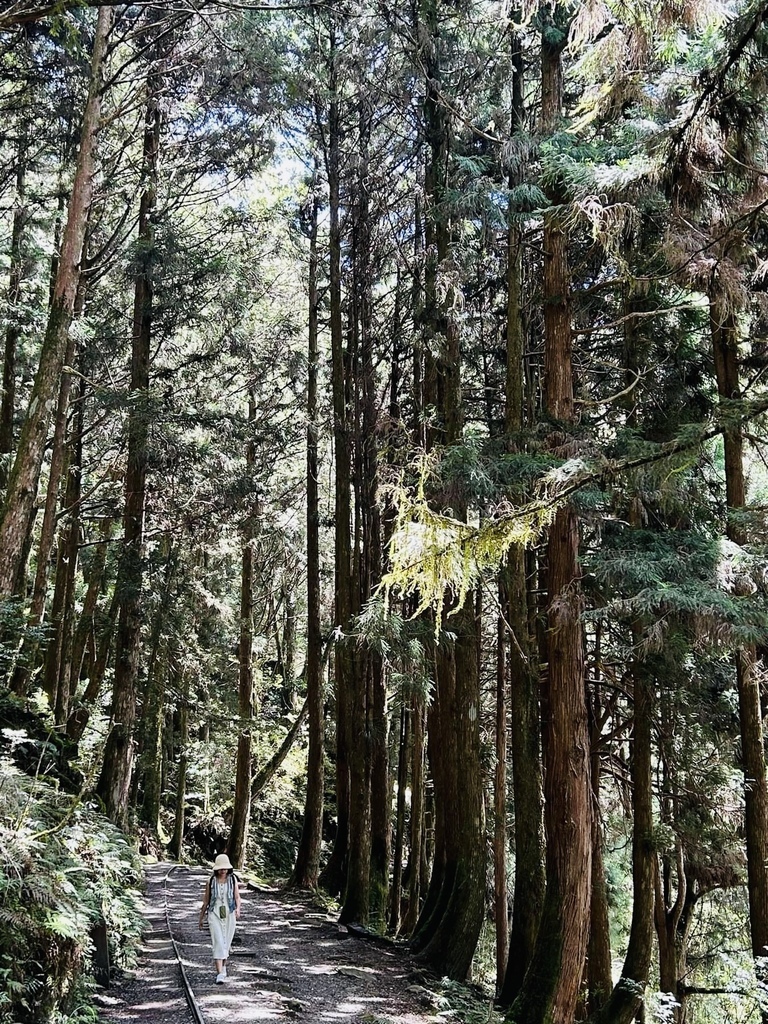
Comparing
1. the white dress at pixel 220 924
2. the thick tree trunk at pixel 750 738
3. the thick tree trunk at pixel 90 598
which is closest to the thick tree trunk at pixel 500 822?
the thick tree trunk at pixel 750 738

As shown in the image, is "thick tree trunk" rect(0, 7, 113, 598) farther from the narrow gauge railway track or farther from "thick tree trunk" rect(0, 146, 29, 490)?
"thick tree trunk" rect(0, 146, 29, 490)

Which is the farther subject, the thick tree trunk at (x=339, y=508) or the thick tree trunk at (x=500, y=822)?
the thick tree trunk at (x=339, y=508)

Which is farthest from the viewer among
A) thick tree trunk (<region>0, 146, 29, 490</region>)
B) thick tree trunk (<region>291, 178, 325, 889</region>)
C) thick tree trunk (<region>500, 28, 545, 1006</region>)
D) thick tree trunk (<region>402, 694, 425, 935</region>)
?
thick tree trunk (<region>402, 694, 425, 935</region>)

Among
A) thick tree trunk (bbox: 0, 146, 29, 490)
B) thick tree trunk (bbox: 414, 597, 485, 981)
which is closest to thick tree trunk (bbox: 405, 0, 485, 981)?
thick tree trunk (bbox: 414, 597, 485, 981)

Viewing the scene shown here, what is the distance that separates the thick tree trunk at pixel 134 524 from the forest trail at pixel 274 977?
2.34 m

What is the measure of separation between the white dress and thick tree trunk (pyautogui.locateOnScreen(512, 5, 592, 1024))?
3198mm

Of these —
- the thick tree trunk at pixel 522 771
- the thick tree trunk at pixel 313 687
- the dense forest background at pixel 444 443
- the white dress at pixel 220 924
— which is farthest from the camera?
the thick tree trunk at pixel 313 687

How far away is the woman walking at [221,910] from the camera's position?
8.62 meters

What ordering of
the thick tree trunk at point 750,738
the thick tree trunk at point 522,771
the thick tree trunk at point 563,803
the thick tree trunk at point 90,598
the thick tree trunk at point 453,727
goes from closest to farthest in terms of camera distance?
1. the thick tree trunk at point 563,803
2. the thick tree trunk at point 750,738
3. the thick tree trunk at point 522,771
4. the thick tree trunk at point 453,727
5. the thick tree trunk at point 90,598

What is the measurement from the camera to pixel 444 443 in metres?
11.9

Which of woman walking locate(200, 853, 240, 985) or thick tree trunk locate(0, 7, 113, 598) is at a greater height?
thick tree trunk locate(0, 7, 113, 598)

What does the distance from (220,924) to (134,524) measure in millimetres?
7569

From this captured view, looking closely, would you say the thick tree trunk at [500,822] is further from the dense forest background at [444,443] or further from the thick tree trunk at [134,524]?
the thick tree trunk at [134,524]

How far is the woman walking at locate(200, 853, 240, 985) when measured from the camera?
8.62 meters
